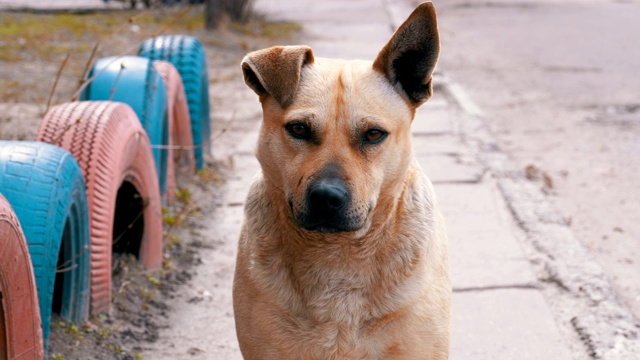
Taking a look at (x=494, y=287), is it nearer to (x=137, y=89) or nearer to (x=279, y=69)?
(x=279, y=69)

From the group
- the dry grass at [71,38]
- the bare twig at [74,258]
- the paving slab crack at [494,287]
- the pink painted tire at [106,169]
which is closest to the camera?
the bare twig at [74,258]

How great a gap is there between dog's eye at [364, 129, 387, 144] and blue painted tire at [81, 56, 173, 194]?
2398 millimetres

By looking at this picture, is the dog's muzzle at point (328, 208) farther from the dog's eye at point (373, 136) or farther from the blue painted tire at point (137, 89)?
the blue painted tire at point (137, 89)

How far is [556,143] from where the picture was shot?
27.8 feet

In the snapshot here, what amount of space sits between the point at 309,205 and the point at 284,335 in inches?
19.9

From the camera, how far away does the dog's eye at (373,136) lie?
11.2 ft

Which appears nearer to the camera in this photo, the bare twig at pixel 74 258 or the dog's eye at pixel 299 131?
the dog's eye at pixel 299 131

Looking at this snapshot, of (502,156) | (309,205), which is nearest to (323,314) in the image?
(309,205)

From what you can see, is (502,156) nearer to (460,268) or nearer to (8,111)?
(460,268)

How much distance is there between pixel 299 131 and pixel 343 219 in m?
0.39

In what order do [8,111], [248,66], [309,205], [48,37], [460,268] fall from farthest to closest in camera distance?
1. [48,37]
2. [8,111]
3. [460,268]
4. [248,66]
5. [309,205]

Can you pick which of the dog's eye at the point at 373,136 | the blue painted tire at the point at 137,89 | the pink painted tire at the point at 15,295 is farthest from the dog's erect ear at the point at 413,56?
the blue painted tire at the point at 137,89

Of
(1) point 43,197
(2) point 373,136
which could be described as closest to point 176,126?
(1) point 43,197

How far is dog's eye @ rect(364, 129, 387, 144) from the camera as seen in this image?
340 cm
